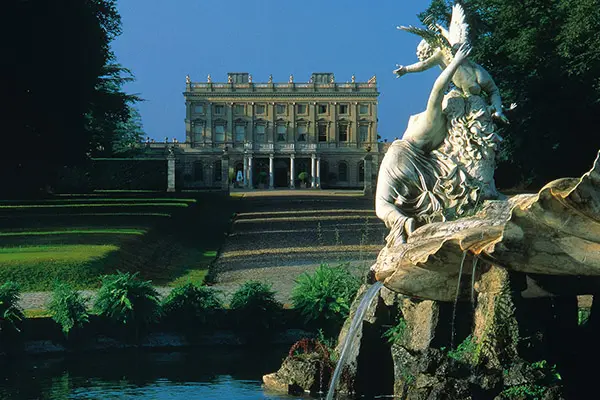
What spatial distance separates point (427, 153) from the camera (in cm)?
866

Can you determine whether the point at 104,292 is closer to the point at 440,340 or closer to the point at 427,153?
the point at 427,153

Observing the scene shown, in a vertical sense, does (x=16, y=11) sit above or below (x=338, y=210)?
above

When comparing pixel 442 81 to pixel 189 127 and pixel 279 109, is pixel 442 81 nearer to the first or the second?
pixel 189 127

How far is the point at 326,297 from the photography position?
11.0 m

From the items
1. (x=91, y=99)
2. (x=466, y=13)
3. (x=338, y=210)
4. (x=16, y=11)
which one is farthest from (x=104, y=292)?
(x=338, y=210)

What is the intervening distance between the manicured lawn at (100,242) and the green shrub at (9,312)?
13.5 ft

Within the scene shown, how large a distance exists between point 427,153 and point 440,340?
1.97 meters

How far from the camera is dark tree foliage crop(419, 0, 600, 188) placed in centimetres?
2605

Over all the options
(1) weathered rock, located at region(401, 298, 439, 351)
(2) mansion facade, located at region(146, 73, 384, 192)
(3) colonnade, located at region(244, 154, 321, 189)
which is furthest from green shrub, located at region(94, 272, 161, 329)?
(2) mansion facade, located at region(146, 73, 384, 192)

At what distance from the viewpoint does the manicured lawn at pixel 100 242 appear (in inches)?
654

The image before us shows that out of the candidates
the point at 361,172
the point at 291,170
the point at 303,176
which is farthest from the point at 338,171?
the point at 303,176

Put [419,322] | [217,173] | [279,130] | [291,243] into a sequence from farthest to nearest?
[279,130], [217,173], [291,243], [419,322]

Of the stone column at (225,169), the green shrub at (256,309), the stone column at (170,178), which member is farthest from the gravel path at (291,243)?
the stone column at (225,169)

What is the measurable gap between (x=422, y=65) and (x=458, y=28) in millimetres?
468
